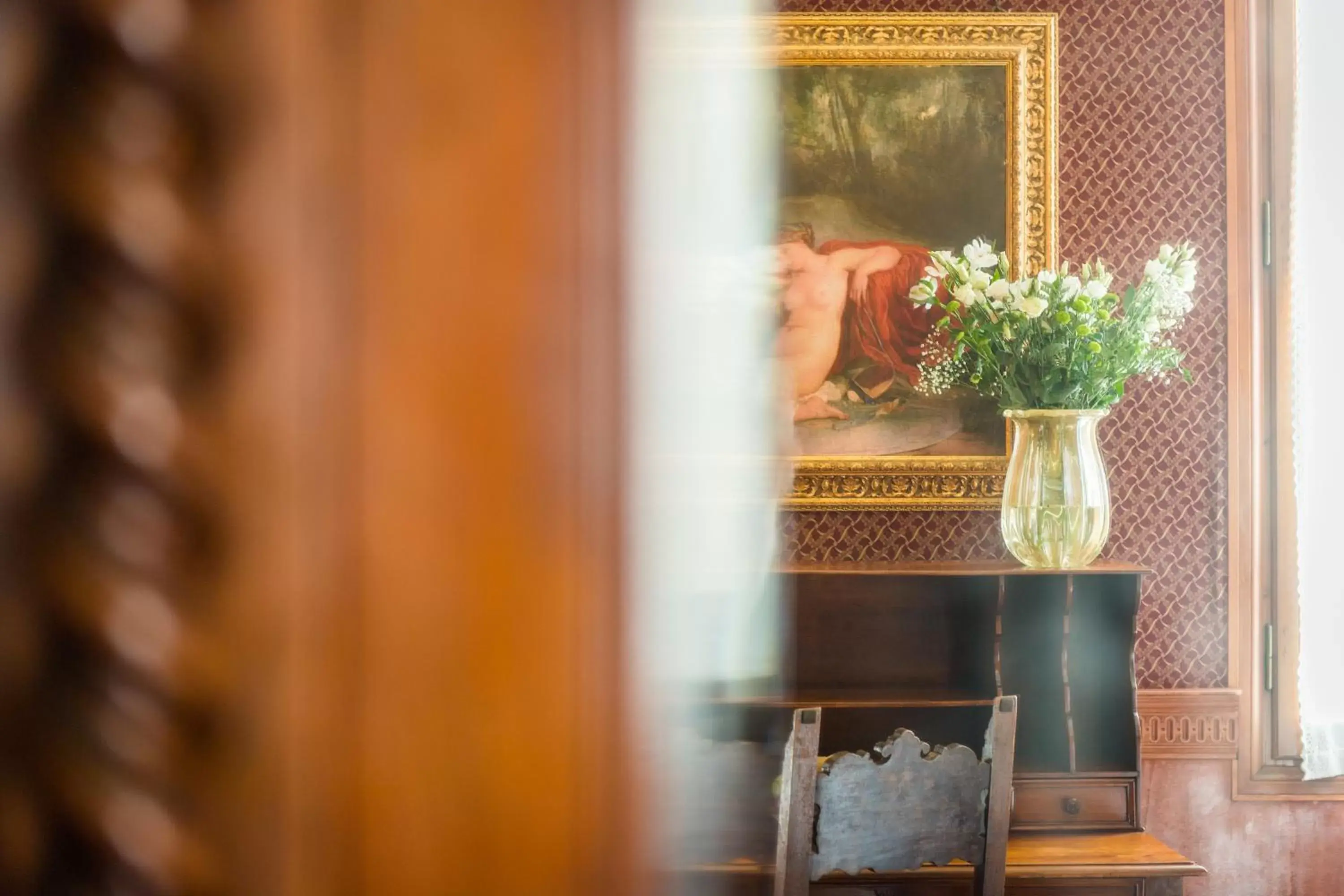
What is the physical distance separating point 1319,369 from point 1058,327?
1038 millimetres

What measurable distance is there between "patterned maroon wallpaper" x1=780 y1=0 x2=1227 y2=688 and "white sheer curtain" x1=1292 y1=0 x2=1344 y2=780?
193 millimetres

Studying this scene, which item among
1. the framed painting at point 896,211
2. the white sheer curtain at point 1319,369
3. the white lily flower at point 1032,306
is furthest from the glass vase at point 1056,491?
the white sheer curtain at point 1319,369

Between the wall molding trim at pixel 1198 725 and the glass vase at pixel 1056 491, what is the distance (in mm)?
655

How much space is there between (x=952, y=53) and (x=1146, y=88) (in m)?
0.53

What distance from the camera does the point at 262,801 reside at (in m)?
0.06

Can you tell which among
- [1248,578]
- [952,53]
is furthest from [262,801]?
[1248,578]

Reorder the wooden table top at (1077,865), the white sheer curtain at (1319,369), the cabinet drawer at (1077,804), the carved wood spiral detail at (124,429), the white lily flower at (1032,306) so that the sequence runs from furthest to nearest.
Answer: the white sheer curtain at (1319,369) < the cabinet drawer at (1077,804) < the white lily flower at (1032,306) < the wooden table top at (1077,865) < the carved wood spiral detail at (124,429)

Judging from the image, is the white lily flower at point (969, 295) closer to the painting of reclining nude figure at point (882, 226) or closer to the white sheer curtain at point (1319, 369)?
the painting of reclining nude figure at point (882, 226)

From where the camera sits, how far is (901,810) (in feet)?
4.86

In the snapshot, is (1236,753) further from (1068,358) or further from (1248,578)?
(1068,358)

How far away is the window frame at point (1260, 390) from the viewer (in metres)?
2.55

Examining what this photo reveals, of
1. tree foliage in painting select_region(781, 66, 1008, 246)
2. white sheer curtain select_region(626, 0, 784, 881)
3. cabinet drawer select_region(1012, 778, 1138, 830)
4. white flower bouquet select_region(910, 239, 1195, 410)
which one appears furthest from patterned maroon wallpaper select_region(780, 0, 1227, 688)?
white sheer curtain select_region(626, 0, 784, 881)

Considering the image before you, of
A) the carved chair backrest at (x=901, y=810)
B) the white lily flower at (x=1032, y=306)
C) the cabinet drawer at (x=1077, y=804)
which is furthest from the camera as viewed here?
the cabinet drawer at (x=1077, y=804)

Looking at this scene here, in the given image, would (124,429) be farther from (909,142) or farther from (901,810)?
(909,142)
